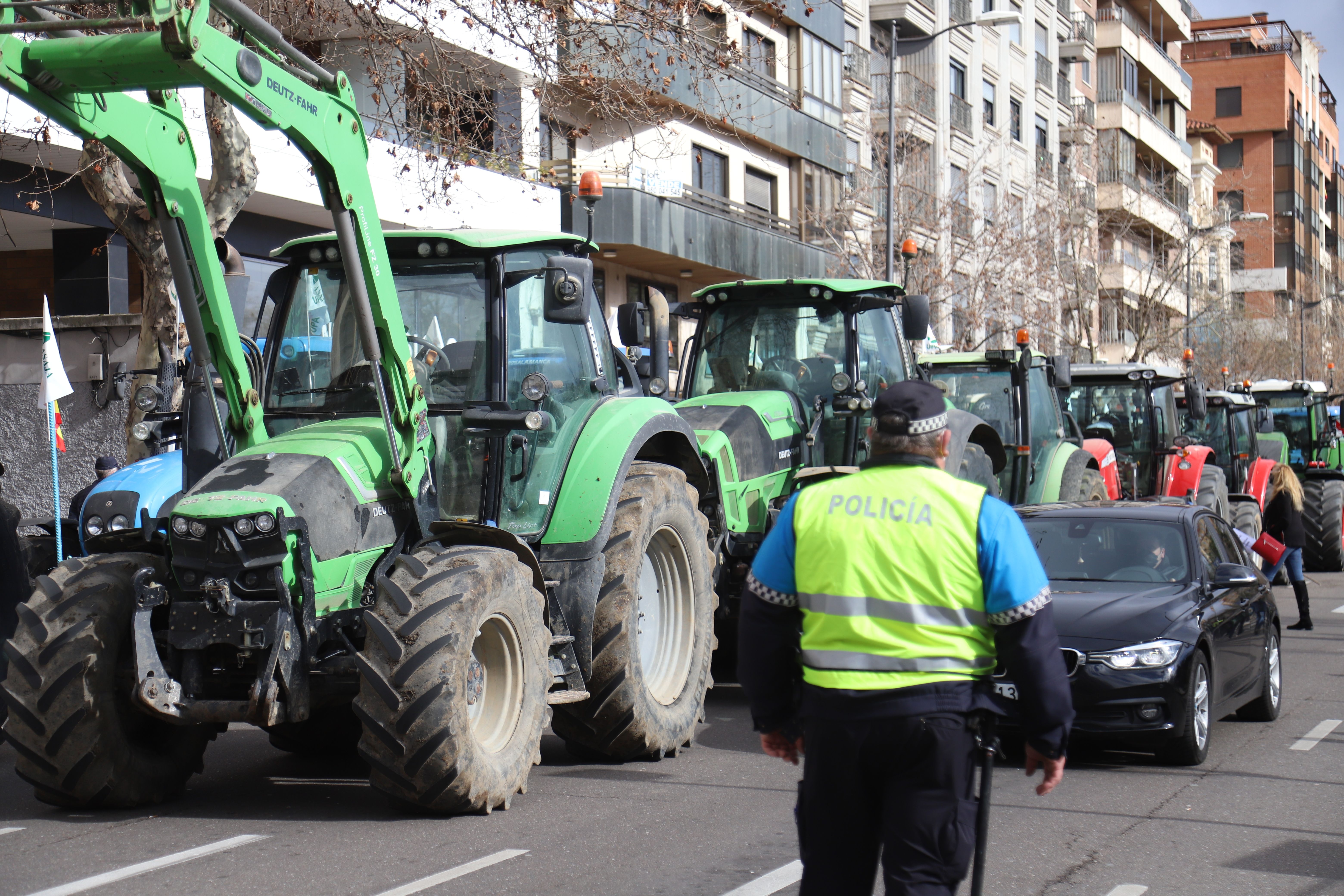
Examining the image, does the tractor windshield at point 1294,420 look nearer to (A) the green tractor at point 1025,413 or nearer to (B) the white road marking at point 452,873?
(A) the green tractor at point 1025,413

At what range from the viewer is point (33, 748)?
663cm

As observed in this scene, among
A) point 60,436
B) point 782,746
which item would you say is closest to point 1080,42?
point 60,436

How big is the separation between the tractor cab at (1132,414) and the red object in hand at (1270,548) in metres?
2.35

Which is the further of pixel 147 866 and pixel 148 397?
pixel 148 397

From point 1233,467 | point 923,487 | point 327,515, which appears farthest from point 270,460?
point 1233,467

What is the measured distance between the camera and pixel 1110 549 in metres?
9.41

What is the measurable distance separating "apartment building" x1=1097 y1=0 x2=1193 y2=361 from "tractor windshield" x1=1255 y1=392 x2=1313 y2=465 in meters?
10.8

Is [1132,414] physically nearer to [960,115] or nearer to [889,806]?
[889,806]

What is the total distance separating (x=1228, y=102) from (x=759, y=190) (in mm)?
67910

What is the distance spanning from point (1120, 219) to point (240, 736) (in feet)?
150

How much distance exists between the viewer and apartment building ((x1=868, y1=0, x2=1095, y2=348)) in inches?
1316

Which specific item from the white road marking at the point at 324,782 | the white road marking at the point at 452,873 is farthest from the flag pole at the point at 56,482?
the white road marking at the point at 452,873

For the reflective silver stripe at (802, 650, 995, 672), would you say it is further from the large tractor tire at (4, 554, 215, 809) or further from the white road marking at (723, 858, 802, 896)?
the large tractor tire at (4, 554, 215, 809)

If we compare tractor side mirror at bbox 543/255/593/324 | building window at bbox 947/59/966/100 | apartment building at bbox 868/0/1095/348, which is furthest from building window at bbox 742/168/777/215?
tractor side mirror at bbox 543/255/593/324
